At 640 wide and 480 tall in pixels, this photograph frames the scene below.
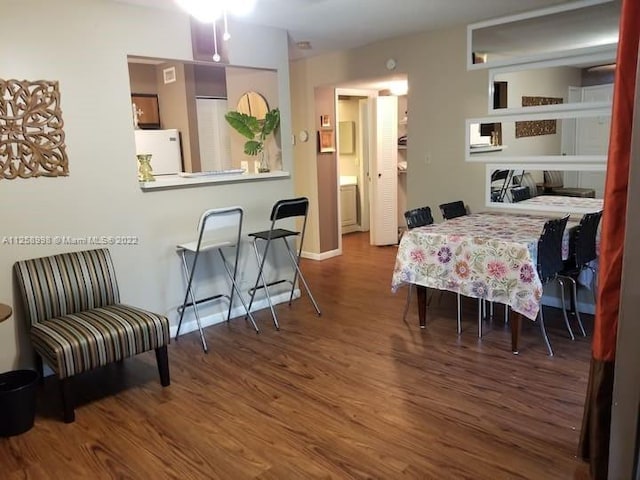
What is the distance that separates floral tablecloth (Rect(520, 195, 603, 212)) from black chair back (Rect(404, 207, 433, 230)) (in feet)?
2.73

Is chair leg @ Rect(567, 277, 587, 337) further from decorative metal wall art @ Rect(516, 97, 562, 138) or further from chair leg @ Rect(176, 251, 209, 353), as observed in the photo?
chair leg @ Rect(176, 251, 209, 353)

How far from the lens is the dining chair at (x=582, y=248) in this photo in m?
3.43

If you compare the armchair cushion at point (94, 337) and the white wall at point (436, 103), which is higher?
the white wall at point (436, 103)

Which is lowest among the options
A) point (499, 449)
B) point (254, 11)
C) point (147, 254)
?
point (499, 449)

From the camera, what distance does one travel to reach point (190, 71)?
6320mm

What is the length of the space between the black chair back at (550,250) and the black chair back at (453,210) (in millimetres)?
1136

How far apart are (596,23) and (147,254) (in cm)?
380

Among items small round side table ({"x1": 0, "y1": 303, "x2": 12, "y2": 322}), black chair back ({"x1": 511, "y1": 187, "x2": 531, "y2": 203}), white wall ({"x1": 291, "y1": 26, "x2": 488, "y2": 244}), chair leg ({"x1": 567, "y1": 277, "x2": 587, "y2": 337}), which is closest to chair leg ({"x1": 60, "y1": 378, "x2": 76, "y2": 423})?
small round side table ({"x1": 0, "y1": 303, "x2": 12, "y2": 322})

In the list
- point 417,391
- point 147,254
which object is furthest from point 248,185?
point 417,391

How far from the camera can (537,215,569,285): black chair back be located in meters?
3.17

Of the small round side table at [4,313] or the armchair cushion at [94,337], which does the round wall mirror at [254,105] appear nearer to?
the armchair cushion at [94,337]

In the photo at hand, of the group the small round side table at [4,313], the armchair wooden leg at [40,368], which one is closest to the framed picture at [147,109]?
the armchair wooden leg at [40,368]

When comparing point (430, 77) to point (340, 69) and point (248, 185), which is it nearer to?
point (340, 69)

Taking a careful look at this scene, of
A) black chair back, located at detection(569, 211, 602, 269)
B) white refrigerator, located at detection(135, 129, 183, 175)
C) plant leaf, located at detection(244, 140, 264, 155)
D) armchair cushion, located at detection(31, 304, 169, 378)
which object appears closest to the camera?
armchair cushion, located at detection(31, 304, 169, 378)
